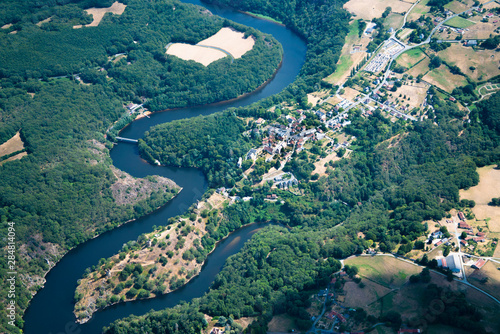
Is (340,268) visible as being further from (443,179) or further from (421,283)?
(443,179)

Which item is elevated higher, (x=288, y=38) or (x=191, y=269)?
(x=288, y=38)

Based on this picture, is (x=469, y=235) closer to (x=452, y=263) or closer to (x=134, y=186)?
(x=452, y=263)

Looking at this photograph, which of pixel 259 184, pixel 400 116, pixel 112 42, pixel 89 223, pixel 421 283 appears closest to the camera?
pixel 421 283

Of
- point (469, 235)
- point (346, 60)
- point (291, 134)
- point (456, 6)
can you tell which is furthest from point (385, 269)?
point (456, 6)

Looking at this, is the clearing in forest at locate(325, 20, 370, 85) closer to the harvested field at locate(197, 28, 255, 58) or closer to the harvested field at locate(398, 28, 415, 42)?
the harvested field at locate(398, 28, 415, 42)

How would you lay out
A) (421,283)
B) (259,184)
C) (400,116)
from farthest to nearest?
(400,116)
(259,184)
(421,283)

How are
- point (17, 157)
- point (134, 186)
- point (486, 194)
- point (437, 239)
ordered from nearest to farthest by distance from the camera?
point (437, 239) < point (486, 194) < point (134, 186) < point (17, 157)

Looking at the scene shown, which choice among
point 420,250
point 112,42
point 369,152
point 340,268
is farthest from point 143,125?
point 420,250
